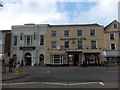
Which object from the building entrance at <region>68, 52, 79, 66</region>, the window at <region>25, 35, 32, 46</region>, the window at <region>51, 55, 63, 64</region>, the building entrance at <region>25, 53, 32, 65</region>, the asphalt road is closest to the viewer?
the asphalt road

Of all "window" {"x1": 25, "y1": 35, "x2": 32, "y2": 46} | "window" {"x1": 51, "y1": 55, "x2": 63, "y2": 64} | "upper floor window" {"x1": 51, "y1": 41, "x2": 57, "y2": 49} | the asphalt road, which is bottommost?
the asphalt road

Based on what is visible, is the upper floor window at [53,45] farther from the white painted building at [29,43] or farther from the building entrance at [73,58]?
the building entrance at [73,58]

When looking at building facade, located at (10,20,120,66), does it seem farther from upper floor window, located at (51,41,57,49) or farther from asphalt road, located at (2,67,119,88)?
asphalt road, located at (2,67,119,88)

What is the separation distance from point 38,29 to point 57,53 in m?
6.68

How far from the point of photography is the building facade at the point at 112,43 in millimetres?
A: 60594

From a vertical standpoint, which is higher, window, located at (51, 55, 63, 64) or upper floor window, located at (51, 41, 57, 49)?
upper floor window, located at (51, 41, 57, 49)

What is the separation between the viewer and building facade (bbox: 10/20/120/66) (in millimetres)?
60219

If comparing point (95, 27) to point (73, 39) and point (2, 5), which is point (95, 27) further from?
point (2, 5)

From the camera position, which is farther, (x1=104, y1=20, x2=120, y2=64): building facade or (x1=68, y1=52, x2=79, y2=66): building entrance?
(x1=104, y1=20, x2=120, y2=64): building facade

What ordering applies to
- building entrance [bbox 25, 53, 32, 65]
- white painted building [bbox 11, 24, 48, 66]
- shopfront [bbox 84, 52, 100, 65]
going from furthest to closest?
building entrance [bbox 25, 53, 32, 65], white painted building [bbox 11, 24, 48, 66], shopfront [bbox 84, 52, 100, 65]

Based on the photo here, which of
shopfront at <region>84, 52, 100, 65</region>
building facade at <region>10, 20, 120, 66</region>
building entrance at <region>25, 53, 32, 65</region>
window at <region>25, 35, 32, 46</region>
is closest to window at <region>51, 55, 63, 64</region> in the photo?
building facade at <region>10, 20, 120, 66</region>

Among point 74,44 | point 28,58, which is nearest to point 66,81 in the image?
point 74,44

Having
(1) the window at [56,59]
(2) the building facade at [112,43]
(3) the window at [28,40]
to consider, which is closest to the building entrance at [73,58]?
(1) the window at [56,59]

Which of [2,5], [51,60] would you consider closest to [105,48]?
[51,60]
